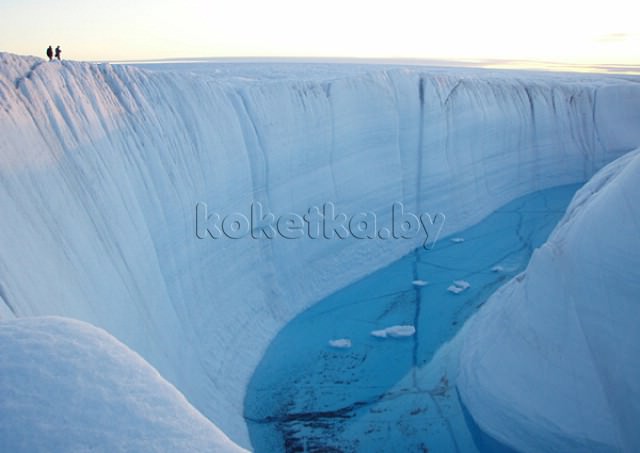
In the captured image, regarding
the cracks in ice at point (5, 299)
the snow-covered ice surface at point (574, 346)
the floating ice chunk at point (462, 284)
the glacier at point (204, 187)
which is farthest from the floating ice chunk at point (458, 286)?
the cracks in ice at point (5, 299)

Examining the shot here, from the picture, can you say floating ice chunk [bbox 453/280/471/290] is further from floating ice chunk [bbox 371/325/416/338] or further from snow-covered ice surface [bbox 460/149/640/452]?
snow-covered ice surface [bbox 460/149/640/452]

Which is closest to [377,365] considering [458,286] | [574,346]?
[574,346]

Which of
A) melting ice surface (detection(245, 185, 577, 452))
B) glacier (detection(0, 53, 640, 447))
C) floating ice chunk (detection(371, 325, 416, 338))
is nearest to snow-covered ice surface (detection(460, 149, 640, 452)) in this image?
melting ice surface (detection(245, 185, 577, 452))

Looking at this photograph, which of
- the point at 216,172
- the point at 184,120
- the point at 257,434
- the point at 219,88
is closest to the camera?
the point at 257,434

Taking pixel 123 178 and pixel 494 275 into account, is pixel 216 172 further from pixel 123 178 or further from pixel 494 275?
pixel 494 275

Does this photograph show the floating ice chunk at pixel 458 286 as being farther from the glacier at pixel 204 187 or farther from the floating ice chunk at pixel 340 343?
the floating ice chunk at pixel 340 343

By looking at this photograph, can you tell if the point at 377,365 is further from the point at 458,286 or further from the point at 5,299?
the point at 5,299

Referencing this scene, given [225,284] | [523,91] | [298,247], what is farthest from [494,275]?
[523,91]
